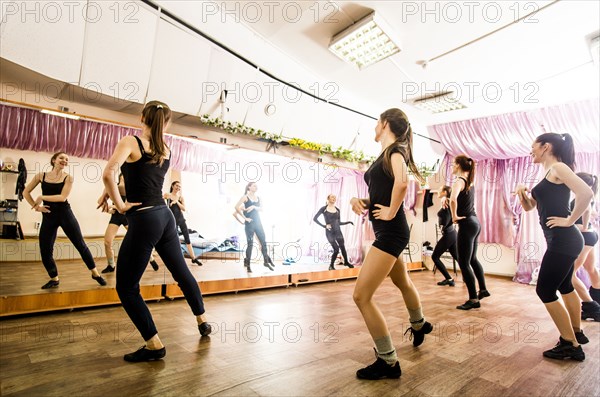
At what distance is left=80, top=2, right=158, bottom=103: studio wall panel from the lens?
2.59 meters

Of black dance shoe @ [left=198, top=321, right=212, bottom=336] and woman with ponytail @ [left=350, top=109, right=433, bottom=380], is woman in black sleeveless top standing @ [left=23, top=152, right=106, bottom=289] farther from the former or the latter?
woman with ponytail @ [left=350, top=109, right=433, bottom=380]

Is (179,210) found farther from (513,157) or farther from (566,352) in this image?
(513,157)

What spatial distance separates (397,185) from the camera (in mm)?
1737

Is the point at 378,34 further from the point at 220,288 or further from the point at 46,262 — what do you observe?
the point at 46,262

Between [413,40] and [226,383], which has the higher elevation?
[413,40]

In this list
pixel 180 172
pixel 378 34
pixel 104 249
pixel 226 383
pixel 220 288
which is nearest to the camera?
pixel 226 383

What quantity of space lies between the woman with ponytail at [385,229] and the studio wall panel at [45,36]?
249 centimetres

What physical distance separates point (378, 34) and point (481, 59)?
153 cm

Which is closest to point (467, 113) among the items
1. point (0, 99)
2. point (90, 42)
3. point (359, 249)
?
point (359, 249)

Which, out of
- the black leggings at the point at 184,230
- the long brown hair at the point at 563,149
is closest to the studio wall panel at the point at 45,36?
the black leggings at the point at 184,230

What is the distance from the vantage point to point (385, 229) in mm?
1776

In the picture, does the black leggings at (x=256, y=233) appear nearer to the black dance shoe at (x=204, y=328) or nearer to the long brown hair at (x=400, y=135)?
the black dance shoe at (x=204, y=328)

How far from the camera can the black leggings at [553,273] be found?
81.4 inches

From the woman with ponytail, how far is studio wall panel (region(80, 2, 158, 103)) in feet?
7.59
